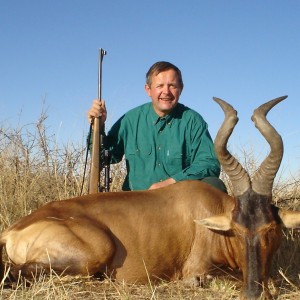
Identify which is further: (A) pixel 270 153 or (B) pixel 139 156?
(B) pixel 139 156

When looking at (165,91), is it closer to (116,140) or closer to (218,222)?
(116,140)

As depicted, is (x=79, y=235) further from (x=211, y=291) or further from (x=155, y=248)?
(x=211, y=291)

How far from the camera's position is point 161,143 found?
23.4 ft

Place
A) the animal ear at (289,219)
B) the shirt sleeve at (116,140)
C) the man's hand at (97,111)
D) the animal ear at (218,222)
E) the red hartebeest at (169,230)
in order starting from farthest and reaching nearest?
the shirt sleeve at (116,140) < the man's hand at (97,111) < the animal ear at (218,222) < the animal ear at (289,219) < the red hartebeest at (169,230)

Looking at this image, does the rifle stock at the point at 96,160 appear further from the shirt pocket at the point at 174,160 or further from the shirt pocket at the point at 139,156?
the shirt pocket at the point at 174,160

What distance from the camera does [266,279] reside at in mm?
4547

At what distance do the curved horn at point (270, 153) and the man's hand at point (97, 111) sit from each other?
2.83 meters

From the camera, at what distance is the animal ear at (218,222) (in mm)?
5062

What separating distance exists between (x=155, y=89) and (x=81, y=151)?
2.56m

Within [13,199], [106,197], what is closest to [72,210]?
[106,197]

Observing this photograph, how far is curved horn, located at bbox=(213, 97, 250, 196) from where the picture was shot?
493 cm

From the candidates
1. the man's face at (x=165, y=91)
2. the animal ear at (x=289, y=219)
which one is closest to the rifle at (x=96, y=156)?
the man's face at (x=165, y=91)

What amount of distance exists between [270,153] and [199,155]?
6.65 feet

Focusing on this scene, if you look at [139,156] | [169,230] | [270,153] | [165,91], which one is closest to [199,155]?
[139,156]
